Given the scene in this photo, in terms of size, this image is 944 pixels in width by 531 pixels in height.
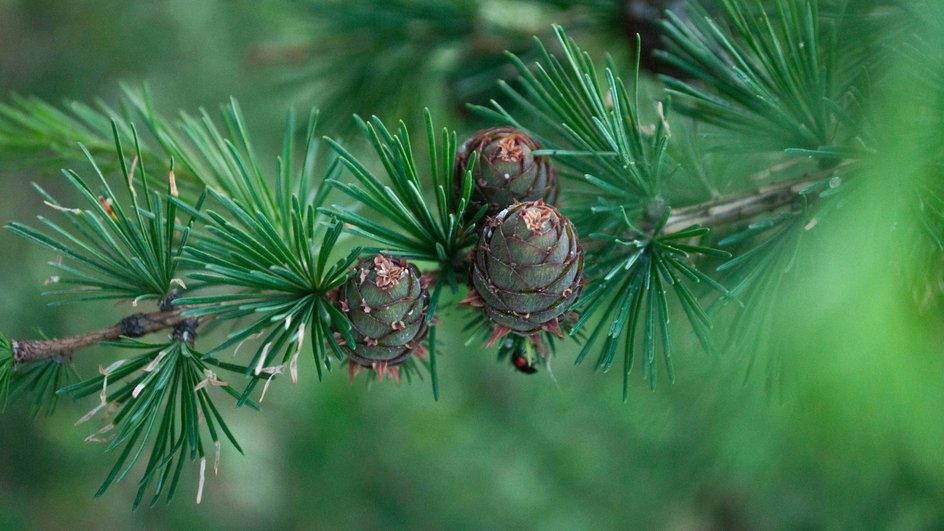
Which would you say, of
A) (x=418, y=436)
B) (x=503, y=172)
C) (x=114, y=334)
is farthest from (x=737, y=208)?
(x=418, y=436)

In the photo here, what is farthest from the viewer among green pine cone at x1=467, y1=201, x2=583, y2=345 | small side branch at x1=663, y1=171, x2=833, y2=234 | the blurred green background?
the blurred green background

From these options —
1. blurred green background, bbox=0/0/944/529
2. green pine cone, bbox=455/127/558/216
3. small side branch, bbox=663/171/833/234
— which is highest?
green pine cone, bbox=455/127/558/216

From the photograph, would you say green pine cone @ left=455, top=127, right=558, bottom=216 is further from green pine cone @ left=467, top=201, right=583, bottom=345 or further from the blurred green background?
the blurred green background

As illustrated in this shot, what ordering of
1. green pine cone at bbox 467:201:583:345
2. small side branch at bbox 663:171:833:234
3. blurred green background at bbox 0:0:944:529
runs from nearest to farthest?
green pine cone at bbox 467:201:583:345 < small side branch at bbox 663:171:833:234 < blurred green background at bbox 0:0:944:529

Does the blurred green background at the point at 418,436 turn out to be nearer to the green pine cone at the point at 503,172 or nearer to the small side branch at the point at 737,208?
the small side branch at the point at 737,208

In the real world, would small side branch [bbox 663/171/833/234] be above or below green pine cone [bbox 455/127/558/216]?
below

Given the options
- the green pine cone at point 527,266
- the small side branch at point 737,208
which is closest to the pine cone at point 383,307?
the green pine cone at point 527,266

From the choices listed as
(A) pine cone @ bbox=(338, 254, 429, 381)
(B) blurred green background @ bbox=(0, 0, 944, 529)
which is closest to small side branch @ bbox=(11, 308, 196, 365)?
(A) pine cone @ bbox=(338, 254, 429, 381)

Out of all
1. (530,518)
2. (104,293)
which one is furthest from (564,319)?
(530,518)
